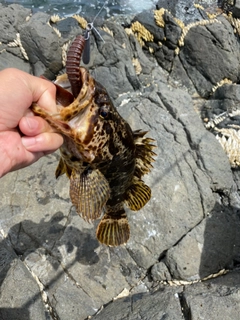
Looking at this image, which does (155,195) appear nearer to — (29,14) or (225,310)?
(225,310)

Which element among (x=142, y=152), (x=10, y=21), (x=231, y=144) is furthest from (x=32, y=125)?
(x=10, y=21)

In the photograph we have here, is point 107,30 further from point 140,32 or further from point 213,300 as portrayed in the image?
point 213,300

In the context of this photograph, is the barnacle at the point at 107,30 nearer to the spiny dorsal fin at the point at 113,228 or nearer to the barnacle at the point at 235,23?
the barnacle at the point at 235,23

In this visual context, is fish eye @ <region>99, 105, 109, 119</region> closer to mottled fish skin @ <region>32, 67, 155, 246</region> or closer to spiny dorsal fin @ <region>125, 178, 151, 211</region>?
mottled fish skin @ <region>32, 67, 155, 246</region>

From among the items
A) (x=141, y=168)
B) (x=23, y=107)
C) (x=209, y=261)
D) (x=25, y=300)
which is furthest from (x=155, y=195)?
(x=23, y=107)

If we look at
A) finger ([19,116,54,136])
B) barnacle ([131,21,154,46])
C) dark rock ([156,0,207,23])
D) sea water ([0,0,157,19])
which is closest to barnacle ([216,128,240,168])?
finger ([19,116,54,136])
